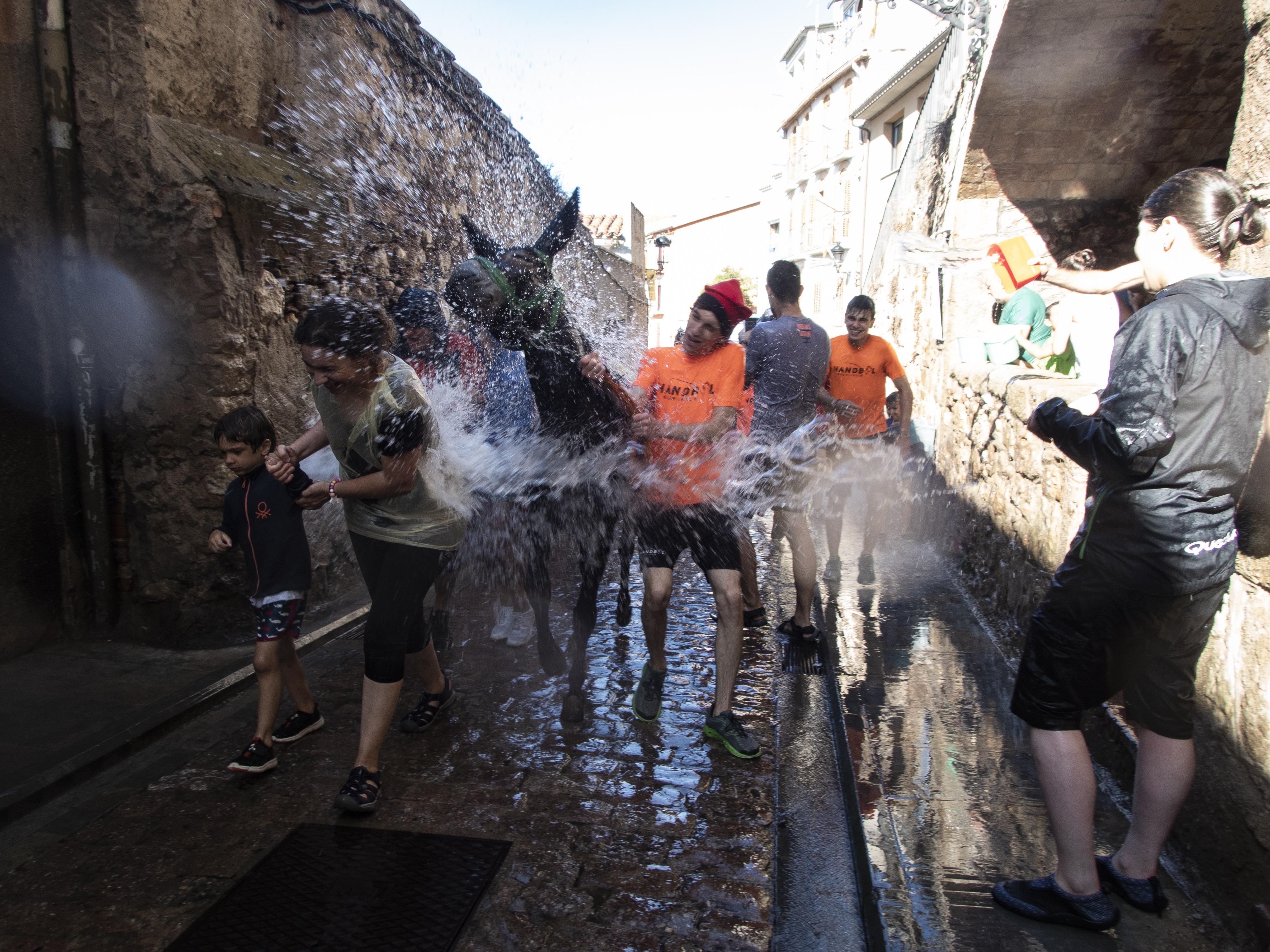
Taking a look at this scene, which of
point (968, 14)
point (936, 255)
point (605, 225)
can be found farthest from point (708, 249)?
point (968, 14)

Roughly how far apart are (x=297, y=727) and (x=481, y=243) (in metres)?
2.21

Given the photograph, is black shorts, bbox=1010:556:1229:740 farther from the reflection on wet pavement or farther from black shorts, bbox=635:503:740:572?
black shorts, bbox=635:503:740:572

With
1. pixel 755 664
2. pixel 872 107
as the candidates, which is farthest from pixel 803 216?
pixel 755 664

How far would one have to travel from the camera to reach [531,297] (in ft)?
11.2

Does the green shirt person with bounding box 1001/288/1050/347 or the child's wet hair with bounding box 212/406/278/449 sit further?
the green shirt person with bounding box 1001/288/1050/347

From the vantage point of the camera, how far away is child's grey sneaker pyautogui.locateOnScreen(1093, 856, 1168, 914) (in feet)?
8.10

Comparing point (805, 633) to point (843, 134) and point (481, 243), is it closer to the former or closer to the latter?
point (481, 243)

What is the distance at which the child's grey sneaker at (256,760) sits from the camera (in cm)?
323

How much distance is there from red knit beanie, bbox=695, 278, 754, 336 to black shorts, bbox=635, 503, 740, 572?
82cm

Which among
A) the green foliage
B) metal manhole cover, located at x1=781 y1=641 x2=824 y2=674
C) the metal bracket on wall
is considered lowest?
metal manhole cover, located at x1=781 y1=641 x2=824 y2=674

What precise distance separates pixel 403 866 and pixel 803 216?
132 ft

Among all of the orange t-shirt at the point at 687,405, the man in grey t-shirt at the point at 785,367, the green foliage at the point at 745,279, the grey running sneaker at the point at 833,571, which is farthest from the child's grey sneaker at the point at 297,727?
the green foliage at the point at 745,279

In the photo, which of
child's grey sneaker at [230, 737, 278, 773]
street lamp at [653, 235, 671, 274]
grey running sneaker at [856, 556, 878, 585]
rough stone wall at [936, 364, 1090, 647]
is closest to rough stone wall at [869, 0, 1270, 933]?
rough stone wall at [936, 364, 1090, 647]

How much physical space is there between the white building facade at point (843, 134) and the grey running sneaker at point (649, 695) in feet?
50.7
